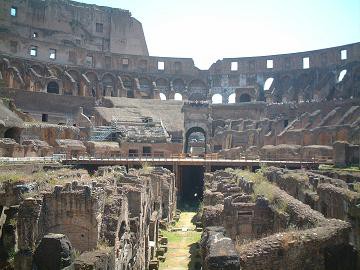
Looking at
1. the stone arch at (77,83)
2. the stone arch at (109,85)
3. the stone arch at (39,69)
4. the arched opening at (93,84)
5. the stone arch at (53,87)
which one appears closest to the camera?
the stone arch at (39,69)

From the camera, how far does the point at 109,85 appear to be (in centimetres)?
Result: 6338

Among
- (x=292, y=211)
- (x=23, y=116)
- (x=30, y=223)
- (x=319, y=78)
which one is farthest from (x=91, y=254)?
(x=319, y=78)

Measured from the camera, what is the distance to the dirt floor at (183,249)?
1576cm

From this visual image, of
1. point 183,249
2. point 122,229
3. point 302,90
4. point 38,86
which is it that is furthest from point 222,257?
point 302,90

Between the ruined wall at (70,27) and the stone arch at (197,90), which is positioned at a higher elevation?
the ruined wall at (70,27)

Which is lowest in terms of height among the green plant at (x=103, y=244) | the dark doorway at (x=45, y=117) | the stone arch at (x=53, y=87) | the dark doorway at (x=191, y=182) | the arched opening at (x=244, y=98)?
the dark doorway at (x=191, y=182)

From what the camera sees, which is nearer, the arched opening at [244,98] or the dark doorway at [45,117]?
the dark doorway at [45,117]

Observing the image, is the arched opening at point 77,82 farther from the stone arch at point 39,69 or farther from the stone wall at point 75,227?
the stone wall at point 75,227

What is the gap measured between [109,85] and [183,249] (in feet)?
158

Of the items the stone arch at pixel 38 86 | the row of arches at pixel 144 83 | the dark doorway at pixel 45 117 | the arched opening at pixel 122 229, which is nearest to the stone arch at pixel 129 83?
the row of arches at pixel 144 83

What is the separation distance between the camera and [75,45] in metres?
67.2

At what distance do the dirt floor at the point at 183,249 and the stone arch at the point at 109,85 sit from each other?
4033 cm

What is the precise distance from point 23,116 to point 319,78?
41.4 metres

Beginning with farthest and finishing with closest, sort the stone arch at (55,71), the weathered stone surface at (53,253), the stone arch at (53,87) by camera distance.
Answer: the stone arch at (55,71) < the stone arch at (53,87) < the weathered stone surface at (53,253)
